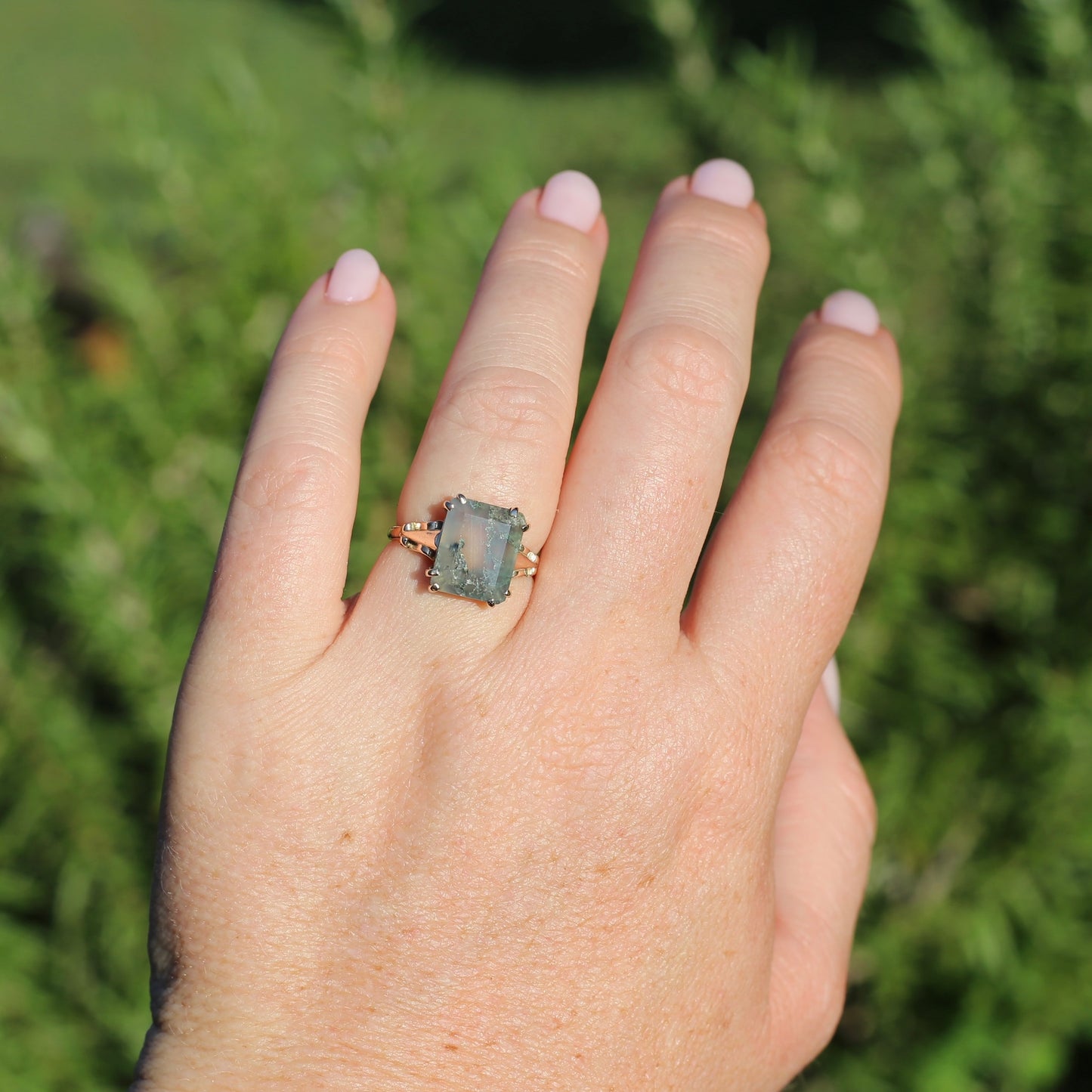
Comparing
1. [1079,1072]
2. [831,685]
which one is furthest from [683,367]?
[1079,1072]

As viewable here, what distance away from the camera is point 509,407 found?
1428mm

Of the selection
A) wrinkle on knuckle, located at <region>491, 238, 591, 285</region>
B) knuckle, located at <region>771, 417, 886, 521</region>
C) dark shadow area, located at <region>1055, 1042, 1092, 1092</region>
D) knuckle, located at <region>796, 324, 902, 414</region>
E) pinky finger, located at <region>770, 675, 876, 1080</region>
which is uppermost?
wrinkle on knuckle, located at <region>491, 238, 591, 285</region>

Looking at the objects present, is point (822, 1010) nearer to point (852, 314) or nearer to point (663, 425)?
point (663, 425)

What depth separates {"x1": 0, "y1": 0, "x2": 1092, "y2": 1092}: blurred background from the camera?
2.21 m

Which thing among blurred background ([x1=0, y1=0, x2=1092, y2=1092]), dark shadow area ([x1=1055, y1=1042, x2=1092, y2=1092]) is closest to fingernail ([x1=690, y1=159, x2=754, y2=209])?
blurred background ([x1=0, y1=0, x2=1092, y2=1092])

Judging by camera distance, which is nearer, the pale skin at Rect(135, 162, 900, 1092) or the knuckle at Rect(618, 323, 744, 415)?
the pale skin at Rect(135, 162, 900, 1092)

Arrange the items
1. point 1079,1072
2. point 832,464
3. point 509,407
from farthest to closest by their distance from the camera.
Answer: point 1079,1072 → point 832,464 → point 509,407

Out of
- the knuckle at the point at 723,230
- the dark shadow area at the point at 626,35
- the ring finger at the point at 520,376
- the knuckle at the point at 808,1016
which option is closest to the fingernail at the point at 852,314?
the knuckle at the point at 723,230

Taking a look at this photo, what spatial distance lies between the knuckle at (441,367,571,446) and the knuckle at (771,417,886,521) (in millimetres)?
367

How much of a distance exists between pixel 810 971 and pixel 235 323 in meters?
2.00

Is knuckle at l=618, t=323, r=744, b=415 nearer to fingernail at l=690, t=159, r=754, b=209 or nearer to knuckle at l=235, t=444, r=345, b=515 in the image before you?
fingernail at l=690, t=159, r=754, b=209

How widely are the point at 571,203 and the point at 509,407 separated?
1.41 feet

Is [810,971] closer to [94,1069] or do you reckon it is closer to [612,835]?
[612,835]

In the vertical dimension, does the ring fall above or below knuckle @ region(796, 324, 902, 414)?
below
